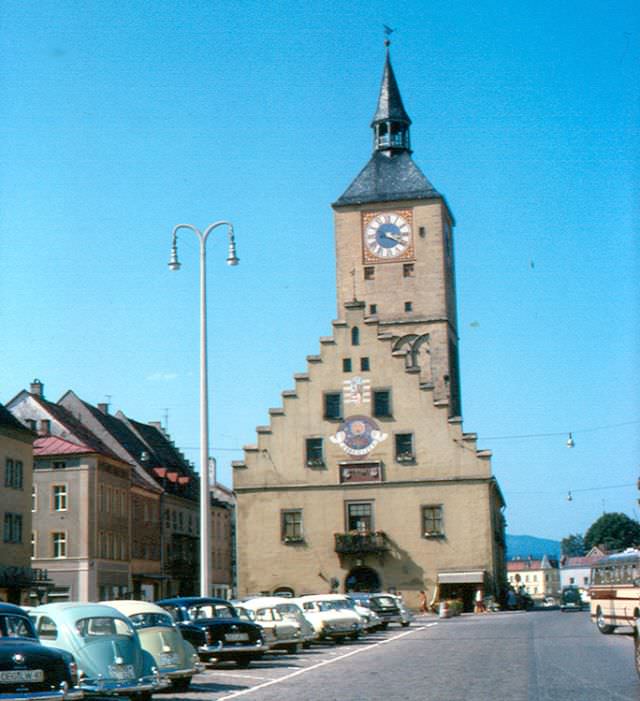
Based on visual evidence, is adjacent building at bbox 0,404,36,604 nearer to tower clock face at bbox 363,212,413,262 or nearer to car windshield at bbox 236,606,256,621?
car windshield at bbox 236,606,256,621

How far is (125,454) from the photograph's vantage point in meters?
77.7

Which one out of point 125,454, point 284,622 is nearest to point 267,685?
point 284,622

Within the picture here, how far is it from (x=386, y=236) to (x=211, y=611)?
57444 mm

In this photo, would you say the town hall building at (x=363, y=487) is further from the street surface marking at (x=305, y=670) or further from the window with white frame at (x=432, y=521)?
the street surface marking at (x=305, y=670)

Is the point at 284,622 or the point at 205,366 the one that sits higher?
the point at 205,366

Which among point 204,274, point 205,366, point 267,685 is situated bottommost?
point 267,685

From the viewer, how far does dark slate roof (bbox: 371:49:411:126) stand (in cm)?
8994

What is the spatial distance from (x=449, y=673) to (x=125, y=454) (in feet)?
185

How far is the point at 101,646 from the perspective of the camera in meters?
19.0

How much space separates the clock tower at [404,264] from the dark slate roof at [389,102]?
523 centimetres

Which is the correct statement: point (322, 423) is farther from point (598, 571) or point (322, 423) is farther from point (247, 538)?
point (598, 571)

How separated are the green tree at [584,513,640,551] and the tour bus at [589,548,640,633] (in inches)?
5157

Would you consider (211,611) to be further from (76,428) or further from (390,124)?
(390,124)

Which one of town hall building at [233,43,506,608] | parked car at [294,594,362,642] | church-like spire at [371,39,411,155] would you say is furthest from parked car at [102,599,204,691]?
church-like spire at [371,39,411,155]
